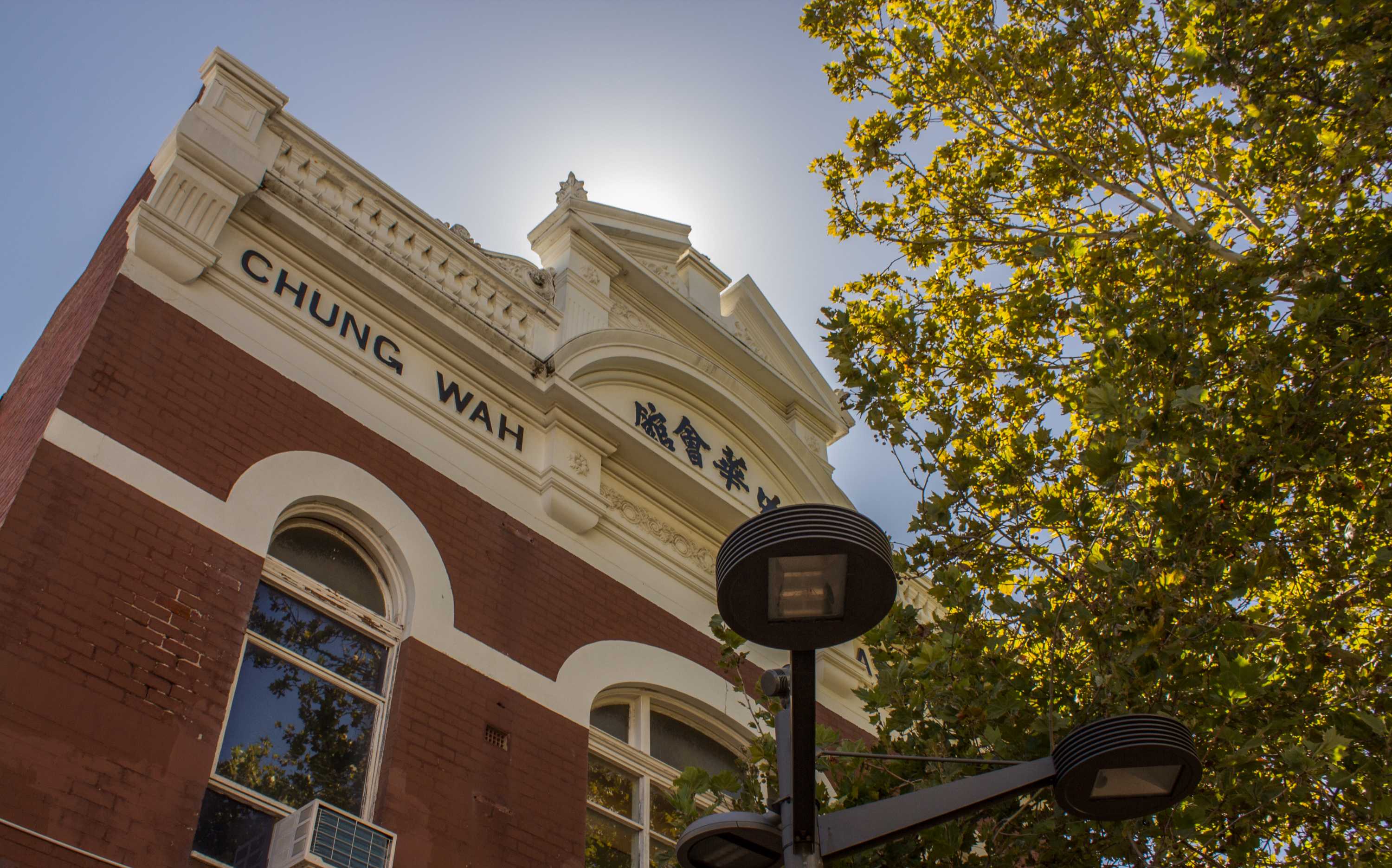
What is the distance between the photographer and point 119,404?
749 centimetres

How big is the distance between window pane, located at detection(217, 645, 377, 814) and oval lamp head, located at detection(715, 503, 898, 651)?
4168 millimetres

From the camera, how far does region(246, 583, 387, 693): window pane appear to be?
7.66 meters

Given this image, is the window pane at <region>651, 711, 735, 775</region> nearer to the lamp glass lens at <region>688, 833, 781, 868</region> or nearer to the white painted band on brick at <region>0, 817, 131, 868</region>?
the white painted band on brick at <region>0, 817, 131, 868</region>

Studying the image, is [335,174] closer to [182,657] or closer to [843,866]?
[182,657]

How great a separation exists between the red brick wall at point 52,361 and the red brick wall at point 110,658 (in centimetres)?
33

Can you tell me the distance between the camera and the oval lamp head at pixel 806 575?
3.78 metres

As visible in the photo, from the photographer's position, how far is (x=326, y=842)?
6500 mm

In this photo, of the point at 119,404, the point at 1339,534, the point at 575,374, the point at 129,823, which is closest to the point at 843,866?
the point at 129,823

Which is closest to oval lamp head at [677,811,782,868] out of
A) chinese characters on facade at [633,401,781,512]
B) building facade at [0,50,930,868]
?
building facade at [0,50,930,868]

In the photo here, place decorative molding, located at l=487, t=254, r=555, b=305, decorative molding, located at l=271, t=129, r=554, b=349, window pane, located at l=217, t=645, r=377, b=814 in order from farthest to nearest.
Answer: decorative molding, located at l=487, t=254, r=555, b=305 → decorative molding, located at l=271, t=129, r=554, b=349 → window pane, located at l=217, t=645, r=377, b=814

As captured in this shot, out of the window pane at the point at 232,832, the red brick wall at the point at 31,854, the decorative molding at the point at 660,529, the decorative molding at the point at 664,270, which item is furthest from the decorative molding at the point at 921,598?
the red brick wall at the point at 31,854

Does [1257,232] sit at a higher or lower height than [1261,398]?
higher

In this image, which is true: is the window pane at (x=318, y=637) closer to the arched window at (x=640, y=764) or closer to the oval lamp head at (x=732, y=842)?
the arched window at (x=640, y=764)

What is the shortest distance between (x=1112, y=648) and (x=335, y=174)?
7170 millimetres
